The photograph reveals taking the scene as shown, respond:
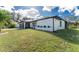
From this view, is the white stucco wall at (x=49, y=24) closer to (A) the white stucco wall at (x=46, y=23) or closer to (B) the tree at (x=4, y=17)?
(A) the white stucco wall at (x=46, y=23)

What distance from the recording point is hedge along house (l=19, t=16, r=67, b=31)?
88.8 inches

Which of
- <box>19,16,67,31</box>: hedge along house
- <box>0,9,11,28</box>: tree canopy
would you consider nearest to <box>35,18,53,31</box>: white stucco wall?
<box>19,16,67,31</box>: hedge along house

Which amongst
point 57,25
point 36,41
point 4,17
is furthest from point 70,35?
point 4,17

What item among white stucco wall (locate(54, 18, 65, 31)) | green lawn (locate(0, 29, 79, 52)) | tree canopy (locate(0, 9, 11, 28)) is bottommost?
green lawn (locate(0, 29, 79, 52))

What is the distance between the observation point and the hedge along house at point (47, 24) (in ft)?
7.40

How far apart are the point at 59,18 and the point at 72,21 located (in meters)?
0.12

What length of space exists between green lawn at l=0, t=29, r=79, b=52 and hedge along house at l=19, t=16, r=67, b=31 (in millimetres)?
46

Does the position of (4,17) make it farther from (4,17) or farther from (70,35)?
(70,35)

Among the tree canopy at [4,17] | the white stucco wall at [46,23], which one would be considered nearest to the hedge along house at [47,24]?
the white stucco wall at [46,23]

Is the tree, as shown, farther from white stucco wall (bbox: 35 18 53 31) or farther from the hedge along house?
white stucco wall (bbox: 35 18 53 31)

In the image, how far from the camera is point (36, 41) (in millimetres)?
2254

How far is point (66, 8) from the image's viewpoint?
2.24 metres
